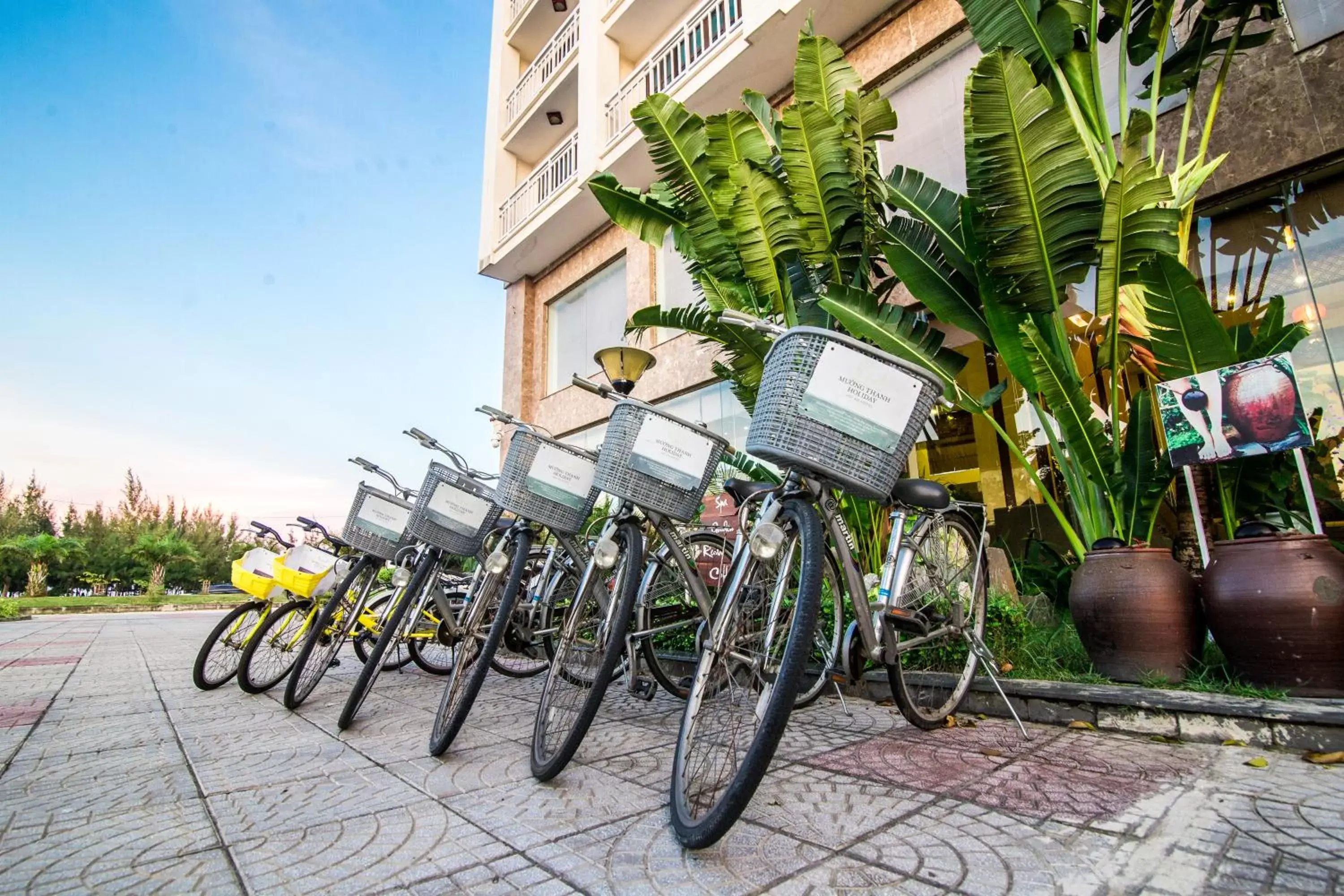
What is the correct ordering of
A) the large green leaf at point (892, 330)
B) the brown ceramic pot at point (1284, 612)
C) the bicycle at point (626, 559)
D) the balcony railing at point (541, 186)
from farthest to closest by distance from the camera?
the balcony railing at point (541, 186) → the large green leaf at point (892, 330) → the brown ceramic pot at point (1284, 612) → the bicycle at point (626, 559)

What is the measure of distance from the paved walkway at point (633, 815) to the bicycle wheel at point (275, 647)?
886 millimetres

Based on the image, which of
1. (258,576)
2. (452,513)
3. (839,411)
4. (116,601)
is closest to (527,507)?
(452,513)

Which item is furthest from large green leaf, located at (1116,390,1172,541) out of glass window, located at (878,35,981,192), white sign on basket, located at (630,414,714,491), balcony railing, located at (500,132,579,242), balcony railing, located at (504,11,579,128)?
balcony railing, located at (504,11,579,128)

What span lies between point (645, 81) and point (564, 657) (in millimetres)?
10302

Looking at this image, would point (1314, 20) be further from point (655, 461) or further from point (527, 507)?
point (527, 507)

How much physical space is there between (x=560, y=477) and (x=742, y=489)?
969 mm

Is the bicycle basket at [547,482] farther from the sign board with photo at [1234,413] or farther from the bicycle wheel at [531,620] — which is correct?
the sign board with photo at [1234,413]

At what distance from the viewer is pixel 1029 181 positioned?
10.3ft

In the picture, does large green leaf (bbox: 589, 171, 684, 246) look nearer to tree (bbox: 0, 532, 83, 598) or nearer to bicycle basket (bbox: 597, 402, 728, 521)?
bicycle basket (bbox: 597, 402, 728, 521)

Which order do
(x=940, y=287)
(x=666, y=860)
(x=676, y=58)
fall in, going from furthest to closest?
(x=676, y=58), (x=940, y=287), (x=666, y=860)

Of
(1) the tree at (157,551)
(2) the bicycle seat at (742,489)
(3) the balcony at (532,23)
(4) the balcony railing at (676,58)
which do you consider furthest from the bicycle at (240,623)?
(1) the tree at (157,551)

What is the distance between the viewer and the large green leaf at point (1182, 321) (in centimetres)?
302

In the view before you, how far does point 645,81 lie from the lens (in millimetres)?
10141

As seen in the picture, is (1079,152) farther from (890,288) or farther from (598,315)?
(598,315)
